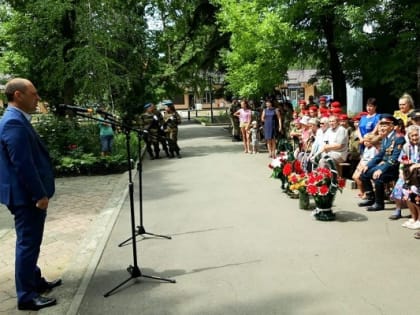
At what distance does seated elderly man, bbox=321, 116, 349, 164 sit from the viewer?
338 inches

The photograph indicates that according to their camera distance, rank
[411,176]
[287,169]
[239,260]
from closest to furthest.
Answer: [239,260], [411,176], [287,169]

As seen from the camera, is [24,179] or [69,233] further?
[69,233]

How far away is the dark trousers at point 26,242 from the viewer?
13.5 ft

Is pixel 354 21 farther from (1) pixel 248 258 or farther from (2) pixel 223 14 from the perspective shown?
(1) pixel 248 258

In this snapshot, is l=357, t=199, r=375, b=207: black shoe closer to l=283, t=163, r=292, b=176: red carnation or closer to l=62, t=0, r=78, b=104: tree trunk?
l=283, t=163, r=292, b=176: red carnation

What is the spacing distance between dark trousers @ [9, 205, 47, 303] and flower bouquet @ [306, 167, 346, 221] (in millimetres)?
4044

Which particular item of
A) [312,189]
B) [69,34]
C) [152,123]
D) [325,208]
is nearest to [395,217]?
[325,208]

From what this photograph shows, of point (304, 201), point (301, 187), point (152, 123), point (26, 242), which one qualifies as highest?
point (152, 123)

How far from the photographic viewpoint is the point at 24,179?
396cm

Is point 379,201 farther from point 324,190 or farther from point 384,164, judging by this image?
point 324,190

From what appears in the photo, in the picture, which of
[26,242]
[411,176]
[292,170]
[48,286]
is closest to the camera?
[26,242]

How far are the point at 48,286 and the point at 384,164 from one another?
5.16 meters

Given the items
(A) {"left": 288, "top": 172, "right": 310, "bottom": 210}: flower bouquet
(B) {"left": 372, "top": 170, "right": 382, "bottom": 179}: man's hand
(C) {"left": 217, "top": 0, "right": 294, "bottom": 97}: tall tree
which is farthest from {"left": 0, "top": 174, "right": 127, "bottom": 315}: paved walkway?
(C) {"left": 217, "top": 0, "right": 294, "bottom": 97}: tall tree

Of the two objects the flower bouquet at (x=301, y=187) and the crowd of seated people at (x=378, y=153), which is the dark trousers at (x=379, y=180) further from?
the flower bouquet at (x=301, y=187)
